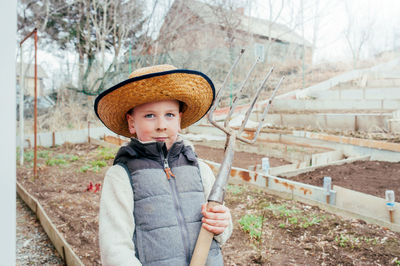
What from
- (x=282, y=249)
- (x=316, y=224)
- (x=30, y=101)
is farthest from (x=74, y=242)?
(x=30, y=101)

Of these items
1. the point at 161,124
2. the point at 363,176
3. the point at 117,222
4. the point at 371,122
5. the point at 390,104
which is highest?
the point at 390,104

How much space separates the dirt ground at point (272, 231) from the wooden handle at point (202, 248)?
1.31 m

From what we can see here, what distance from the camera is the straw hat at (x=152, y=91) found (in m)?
1.29

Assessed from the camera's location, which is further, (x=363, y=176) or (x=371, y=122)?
(x=371, y=122)

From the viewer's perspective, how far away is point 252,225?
2.87 m

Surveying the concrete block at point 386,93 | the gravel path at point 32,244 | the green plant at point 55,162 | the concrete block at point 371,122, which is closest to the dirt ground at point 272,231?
the gravel path at point 32,244

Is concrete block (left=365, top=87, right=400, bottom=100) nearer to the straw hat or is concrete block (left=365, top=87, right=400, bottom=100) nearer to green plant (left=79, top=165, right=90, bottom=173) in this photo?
green plant (left=79, top=165, right=90, bottom=173)

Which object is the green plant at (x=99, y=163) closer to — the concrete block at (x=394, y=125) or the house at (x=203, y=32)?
the house at (x=203, y=32)

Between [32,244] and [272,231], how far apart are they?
7.57 feet

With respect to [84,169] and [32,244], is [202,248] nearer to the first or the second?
[32,244]

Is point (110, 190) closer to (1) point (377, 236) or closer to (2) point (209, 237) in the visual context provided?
(2) point (209, 237)

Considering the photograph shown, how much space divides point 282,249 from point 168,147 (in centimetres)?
165

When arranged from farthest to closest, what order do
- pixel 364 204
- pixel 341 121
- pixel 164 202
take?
pixel 341 121
pixel 364 204
pixel 164 202

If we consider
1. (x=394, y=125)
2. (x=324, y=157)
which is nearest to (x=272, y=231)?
(x=324, y=157)
